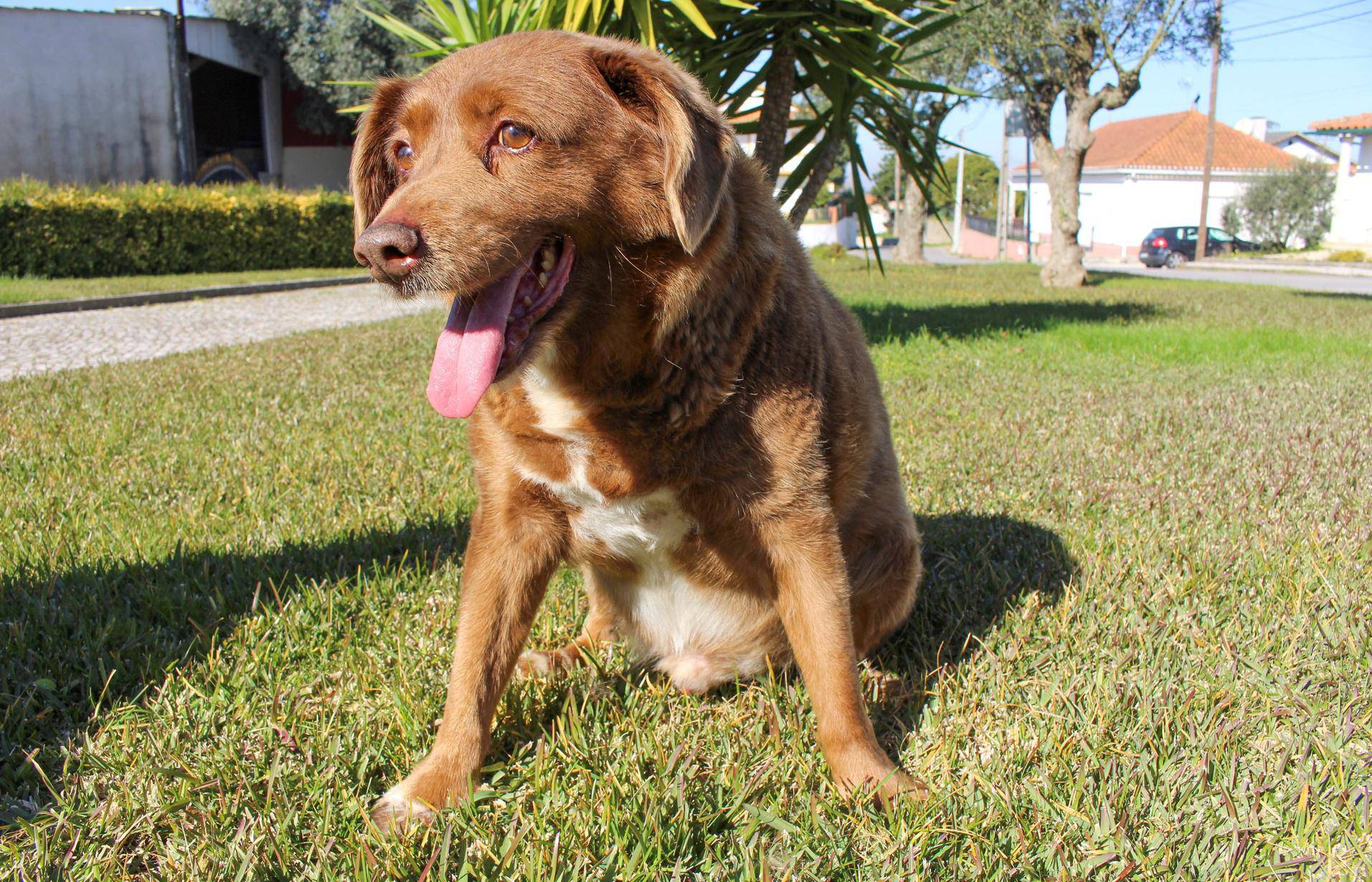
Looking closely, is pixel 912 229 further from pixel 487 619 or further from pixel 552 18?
pixel 487 619

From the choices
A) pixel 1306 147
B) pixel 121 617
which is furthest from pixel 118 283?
pixel 1306 147

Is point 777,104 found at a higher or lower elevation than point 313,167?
lower

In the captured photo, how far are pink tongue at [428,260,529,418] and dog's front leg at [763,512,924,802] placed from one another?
693 mm

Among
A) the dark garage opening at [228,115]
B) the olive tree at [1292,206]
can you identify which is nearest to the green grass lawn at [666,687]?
the dark garage opening at [228,115]

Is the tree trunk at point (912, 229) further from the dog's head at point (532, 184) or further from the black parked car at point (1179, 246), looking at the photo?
the dog's head at point (532, 184)

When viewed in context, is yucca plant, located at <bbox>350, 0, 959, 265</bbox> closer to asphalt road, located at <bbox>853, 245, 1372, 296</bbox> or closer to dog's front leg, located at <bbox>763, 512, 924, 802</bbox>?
dog's front leg, located at <bbox>763, 512, 924, 802</bbox>

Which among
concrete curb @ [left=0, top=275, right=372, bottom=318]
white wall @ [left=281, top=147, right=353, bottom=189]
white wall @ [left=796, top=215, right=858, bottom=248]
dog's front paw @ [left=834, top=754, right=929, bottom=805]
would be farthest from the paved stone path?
white wall @ [left=796, top=215, right=858, bottom=248]

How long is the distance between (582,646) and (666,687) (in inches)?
13.4

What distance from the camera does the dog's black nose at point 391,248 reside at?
1.72 meters

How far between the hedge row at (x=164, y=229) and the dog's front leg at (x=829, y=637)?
15600 mm

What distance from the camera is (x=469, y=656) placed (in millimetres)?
2160

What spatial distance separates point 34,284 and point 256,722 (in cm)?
1417

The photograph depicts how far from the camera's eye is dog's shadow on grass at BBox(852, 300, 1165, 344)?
9.54 m

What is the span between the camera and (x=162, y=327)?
34.4 ft
